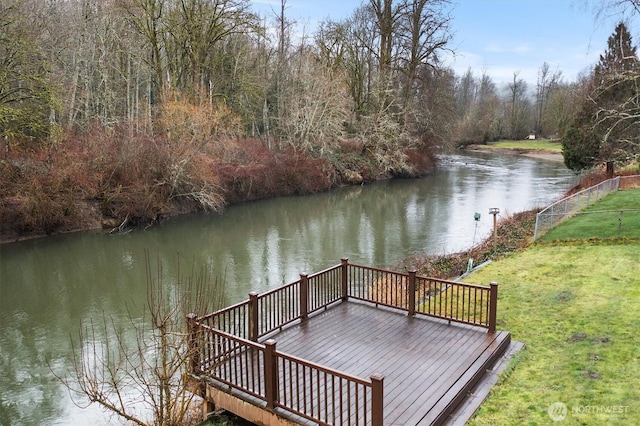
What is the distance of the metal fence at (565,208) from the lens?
16.6m

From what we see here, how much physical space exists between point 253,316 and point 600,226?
A: 13577 millimetres

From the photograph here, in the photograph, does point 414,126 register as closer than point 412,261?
No

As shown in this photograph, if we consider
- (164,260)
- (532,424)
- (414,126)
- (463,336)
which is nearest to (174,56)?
(164,260)

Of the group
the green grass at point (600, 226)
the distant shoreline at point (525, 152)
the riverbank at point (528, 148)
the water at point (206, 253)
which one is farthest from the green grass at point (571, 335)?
the riverbank at point (528, 148)

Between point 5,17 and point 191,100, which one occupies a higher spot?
point 5,17

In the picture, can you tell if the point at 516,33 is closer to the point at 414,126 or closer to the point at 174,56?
the point at 414,126

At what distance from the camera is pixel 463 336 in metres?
7.92

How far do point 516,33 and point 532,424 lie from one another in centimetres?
3093

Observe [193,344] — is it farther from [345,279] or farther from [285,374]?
[345,279]

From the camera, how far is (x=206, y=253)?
18953 mm

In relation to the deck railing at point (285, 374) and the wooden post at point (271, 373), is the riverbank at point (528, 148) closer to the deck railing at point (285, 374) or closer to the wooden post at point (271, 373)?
the deck railing at point (285, 374)

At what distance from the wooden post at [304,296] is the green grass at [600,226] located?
1038 centimetres

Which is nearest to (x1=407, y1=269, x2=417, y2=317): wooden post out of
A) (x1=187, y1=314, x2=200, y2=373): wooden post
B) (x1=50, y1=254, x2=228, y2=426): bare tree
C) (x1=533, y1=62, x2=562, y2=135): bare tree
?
(x1=50, y1=254, x2=228, y2=426): bare tree

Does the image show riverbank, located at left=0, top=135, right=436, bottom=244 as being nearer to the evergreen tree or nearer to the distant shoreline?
the evergreen tree
